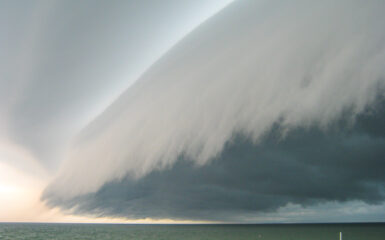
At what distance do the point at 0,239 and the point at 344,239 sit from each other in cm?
12906

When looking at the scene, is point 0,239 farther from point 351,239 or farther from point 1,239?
point 351,239

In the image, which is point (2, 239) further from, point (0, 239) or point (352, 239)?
point (352, 239)

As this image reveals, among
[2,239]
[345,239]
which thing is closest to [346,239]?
[345,239]

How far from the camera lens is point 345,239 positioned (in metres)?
128

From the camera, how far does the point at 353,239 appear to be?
126 metres

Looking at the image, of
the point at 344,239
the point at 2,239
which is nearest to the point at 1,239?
the point at 2,239

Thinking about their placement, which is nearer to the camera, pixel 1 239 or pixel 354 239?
pixel 1 239

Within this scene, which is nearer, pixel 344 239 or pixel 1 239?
pixel 1 239

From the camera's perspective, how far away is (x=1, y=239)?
113938mm

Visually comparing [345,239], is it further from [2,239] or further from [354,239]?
[2,239]

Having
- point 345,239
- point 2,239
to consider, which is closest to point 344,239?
point 345,239

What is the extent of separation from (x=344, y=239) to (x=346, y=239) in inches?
31.3

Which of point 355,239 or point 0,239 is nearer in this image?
point 0,239

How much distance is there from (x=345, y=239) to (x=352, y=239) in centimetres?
273
